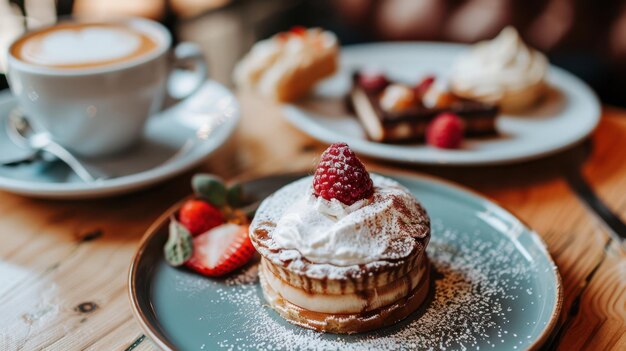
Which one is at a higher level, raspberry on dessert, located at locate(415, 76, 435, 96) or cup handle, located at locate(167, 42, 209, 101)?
cup handle, located at locate(167, 42, 209, 101)

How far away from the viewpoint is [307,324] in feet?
2.97

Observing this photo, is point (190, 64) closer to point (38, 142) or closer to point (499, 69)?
point (38, 142)

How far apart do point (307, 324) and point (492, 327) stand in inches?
11.0

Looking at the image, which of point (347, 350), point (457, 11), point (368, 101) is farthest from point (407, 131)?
point (457, 11)

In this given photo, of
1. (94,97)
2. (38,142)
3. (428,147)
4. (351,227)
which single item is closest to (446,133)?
(428,147)

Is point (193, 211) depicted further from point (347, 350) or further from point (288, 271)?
point (347, 350)

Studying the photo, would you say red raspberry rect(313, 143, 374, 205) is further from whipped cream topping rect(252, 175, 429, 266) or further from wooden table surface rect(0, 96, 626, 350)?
wooden table surface rect(0, 96, 626, 350)

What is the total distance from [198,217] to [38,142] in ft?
1.90

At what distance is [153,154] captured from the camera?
56.1 inches

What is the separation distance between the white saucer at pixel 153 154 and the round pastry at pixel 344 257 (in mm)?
410

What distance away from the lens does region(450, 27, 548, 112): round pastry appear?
5.48 feet

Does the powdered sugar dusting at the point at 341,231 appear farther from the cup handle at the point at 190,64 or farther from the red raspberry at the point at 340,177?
the cup handle at the point at 190,64

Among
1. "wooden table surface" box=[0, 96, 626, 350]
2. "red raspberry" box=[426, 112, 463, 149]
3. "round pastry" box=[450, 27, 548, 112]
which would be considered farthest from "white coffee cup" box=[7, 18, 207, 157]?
"round pastry" box=[450, 27, 548, 112]

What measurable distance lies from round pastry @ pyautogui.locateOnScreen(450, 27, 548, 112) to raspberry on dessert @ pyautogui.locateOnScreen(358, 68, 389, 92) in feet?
0.67
